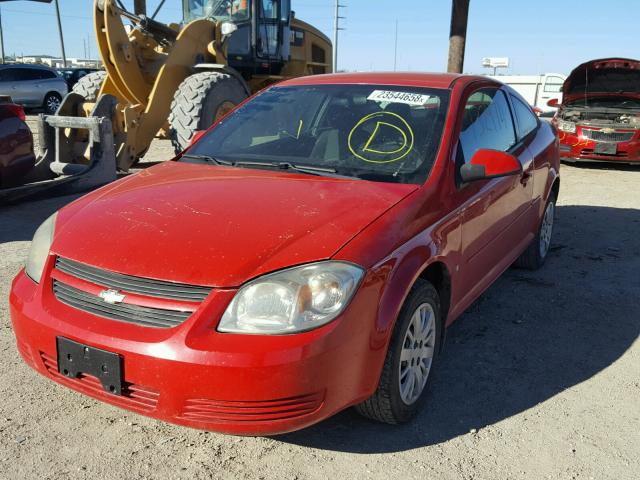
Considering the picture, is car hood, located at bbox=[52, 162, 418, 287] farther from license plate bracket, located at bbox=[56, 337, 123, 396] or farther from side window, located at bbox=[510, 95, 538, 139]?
side window, located at bbox=[510, 95, 538, 139]

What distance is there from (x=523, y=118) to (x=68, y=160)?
18.6ft

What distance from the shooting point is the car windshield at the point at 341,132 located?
3.02 metres

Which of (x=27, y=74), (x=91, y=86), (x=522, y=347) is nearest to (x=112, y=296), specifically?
(x=522, y=347)

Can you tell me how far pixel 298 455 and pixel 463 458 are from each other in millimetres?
692

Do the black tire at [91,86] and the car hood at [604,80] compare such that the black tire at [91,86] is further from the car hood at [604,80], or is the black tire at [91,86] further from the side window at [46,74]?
the side window at [46,74]

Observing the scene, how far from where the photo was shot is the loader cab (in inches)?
377

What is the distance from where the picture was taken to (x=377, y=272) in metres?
2.25

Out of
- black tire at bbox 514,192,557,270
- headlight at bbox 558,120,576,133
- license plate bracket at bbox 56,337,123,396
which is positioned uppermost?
headlight at bbox 558,120,576,133

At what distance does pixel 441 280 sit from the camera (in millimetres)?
2867

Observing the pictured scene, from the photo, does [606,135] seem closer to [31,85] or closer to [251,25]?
[251,25]

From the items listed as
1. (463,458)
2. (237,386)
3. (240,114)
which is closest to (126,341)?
(237,386)

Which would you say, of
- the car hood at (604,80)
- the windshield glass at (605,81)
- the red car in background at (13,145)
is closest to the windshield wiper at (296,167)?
the red car in background at (13,145)

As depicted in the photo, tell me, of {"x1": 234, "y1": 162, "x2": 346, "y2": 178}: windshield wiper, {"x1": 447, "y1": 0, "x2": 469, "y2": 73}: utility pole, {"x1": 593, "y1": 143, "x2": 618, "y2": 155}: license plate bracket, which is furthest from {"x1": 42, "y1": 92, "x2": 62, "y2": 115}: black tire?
{"x1": 234, "y1": 162, "x2": 346, "y2": 178}: windshield wiper

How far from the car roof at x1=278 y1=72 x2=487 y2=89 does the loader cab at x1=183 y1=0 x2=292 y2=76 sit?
6.30m
